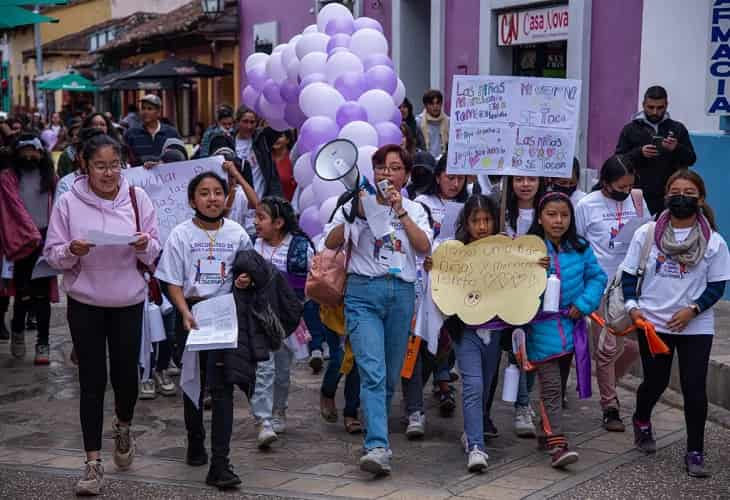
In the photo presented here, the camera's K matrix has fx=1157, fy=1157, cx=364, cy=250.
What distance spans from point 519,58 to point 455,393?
825 cm

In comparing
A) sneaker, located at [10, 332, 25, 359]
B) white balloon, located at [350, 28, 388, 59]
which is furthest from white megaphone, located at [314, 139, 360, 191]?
sneaker, located at [10, 332, 25, 359]

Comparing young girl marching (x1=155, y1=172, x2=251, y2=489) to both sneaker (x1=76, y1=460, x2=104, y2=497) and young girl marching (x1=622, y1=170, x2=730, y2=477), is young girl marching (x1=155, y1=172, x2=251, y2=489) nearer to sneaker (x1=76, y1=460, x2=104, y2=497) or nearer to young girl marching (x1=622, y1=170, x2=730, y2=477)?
sneaker (x1=76, y1=460, x2=104, y2=497)

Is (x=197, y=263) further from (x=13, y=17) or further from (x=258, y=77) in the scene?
(x=258, y=77)

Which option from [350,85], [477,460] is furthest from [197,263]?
[350,85]

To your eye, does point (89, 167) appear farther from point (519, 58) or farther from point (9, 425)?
point (519, 58)

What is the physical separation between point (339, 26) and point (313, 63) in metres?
0.59

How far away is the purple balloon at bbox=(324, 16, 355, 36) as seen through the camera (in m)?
10.1

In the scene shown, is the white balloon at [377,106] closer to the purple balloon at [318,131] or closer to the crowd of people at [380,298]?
the purple balloon at [318,131]

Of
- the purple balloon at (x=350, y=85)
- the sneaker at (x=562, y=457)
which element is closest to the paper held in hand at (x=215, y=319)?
the sneaker at (x=562, y=457)

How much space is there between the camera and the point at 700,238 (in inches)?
238

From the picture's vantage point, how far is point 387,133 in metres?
9.09

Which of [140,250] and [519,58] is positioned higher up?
[519,58]

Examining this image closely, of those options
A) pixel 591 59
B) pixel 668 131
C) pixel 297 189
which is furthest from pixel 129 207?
pixel 591 59

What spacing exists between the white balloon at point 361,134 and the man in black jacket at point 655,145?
2.10 metres
